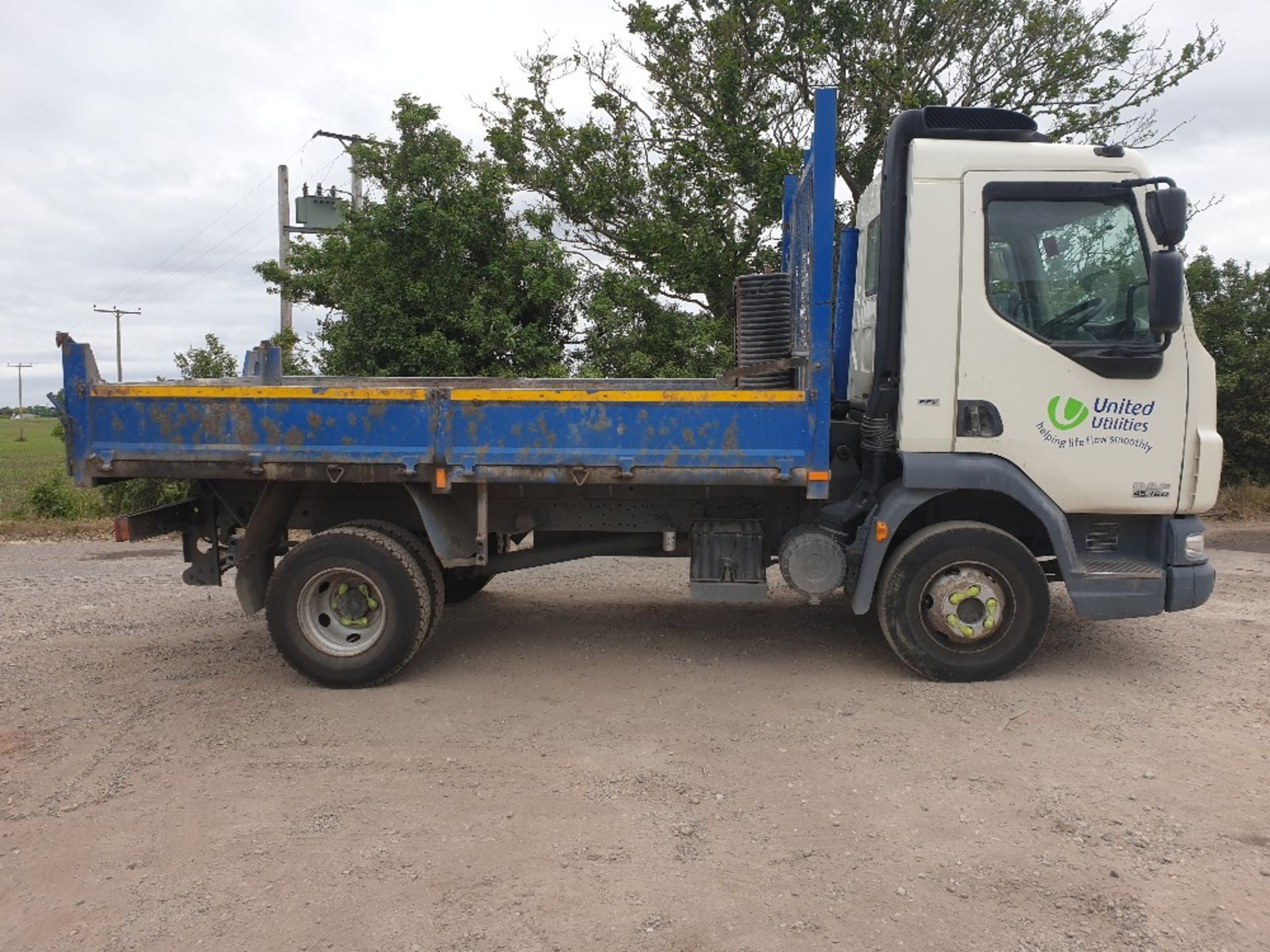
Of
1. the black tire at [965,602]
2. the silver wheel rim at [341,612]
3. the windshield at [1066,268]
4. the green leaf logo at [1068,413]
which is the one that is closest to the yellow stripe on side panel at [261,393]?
the silver wheel rim at [341,612]

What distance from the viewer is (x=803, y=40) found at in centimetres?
1294

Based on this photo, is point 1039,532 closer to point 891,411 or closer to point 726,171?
point 891,411

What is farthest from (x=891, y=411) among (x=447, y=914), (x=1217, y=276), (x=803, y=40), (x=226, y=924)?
(x=1217, y=276)

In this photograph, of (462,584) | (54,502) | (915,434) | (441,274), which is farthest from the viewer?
(54,502)

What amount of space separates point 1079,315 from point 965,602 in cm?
167

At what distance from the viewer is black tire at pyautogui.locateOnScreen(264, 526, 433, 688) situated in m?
5.20

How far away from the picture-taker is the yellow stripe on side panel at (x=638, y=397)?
4949 millimetres

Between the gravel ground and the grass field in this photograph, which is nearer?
the gravel ground

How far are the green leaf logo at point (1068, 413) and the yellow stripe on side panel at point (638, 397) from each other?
1.36 m

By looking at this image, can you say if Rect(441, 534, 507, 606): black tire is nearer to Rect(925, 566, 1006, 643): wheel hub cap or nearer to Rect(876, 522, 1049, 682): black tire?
Rect(876, 522, 1049, 682): black tire

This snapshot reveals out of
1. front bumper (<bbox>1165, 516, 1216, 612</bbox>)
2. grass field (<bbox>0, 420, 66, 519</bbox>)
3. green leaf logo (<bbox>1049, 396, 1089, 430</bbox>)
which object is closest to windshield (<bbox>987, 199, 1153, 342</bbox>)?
green leaf logo (<bbox>1049, 396, 1089, 430</bbox>)

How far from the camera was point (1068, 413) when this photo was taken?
4.96m

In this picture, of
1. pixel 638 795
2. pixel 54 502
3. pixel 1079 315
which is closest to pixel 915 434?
pixel 1079 315

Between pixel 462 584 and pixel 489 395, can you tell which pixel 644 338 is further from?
pixel 489 395
